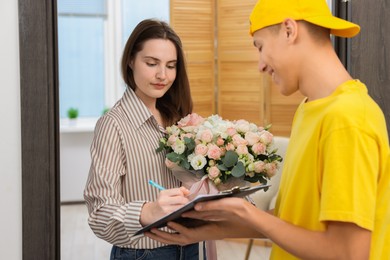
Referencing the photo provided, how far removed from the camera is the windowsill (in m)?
5.91

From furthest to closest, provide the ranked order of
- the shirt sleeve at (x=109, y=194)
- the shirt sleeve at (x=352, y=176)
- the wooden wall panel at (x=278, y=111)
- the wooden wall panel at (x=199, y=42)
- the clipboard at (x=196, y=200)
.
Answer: the wooden wall panel at (x=199, y=42)
the wooden wall panel at (x=278, y=111)
the shirt sleeve at (x=109, y=194)
the clipboard at (x=196, y=200)
the shirt sleeve at (x=352, y=176)

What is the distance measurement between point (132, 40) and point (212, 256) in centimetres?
77

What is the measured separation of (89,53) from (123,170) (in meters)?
4.55

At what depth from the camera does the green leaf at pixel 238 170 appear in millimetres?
1627

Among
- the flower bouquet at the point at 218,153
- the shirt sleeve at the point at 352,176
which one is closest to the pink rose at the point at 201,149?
the flower bouquet at the point at 218,153

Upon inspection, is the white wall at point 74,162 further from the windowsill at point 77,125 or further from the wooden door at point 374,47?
the wooden door at point 374,47

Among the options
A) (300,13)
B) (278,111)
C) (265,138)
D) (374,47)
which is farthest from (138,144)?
(278,111)

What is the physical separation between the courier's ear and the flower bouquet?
0.52m

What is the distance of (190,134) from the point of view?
5.62 ft

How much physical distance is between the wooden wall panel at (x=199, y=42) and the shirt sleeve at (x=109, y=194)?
3195mm

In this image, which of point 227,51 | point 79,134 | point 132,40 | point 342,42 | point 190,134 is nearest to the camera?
point 190,134

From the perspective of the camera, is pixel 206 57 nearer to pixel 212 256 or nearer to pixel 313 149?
pixel 212 256

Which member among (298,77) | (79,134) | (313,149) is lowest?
(79,134)

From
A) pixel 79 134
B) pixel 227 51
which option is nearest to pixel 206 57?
pixel 227 51
